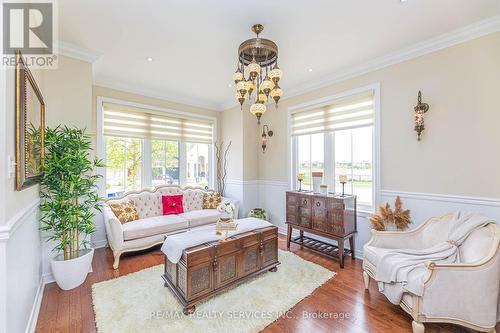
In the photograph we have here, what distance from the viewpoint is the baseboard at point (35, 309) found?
183cm

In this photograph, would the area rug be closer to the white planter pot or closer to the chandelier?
the white planter pot

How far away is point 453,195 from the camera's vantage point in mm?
2562

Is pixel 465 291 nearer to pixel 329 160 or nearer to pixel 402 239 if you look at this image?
pixel 402 239

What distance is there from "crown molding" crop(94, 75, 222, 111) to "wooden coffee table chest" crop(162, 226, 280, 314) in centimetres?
321

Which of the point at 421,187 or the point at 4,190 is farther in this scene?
the point at 421,187

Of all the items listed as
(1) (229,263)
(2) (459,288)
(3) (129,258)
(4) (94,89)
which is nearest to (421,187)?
(2) (459,288)

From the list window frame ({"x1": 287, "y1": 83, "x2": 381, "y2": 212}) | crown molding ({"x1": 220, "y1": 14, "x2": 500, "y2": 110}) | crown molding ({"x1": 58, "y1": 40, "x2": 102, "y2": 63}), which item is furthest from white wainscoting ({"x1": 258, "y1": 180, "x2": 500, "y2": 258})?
crown molding ({"x1": 58, "y1": 40, "x2": 102, "y2": 63})

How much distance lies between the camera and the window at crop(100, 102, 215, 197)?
402cm

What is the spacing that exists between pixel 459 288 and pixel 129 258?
3.86 m

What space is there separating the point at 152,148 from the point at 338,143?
11.7 feet

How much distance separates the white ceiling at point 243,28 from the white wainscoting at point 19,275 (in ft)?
6.58

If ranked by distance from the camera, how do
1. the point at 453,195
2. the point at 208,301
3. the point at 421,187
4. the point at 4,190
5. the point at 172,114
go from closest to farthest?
the point at 4,190
the point at 208,301
the point at 453,195
the point at 421,187
the point at 172,114

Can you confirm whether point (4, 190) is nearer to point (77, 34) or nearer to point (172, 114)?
point (77, 34)

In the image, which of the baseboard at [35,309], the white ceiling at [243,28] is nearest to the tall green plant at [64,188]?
the baseboard at [35,309]
